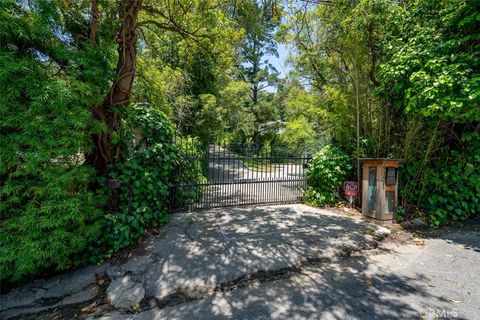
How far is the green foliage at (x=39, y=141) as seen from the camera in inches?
91.2

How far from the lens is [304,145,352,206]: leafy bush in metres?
5.70

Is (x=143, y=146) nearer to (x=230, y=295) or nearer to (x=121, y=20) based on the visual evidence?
(x=121, y=20)

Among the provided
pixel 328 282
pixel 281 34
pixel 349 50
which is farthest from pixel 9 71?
pixel 281 34

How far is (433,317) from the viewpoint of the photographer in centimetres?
222

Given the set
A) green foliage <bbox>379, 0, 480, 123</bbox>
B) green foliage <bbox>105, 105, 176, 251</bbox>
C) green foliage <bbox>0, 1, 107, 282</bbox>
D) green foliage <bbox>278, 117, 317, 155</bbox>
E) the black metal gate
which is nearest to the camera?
green foliage <bbox>0, 1, 107, 282</bbox>

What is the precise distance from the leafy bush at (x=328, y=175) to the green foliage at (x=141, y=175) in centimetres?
357

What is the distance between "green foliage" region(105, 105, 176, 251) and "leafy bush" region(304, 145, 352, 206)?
3.57 metres

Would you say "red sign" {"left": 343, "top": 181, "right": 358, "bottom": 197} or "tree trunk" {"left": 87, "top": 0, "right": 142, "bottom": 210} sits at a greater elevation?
"tree trunk" {"left": 87, "top": 0, "right": 142, "bottom": 210}

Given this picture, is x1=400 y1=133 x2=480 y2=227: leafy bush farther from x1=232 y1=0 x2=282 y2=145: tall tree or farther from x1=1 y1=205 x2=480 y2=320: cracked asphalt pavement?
x1=232 y1=0 x2=282 y2=145: tall tree

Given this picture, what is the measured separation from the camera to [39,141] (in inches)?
94.7

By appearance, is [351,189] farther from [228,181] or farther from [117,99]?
[117,99]

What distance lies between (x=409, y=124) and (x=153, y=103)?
18.0 feet

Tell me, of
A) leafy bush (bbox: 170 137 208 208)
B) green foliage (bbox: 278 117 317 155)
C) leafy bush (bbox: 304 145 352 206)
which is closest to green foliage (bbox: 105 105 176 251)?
leafy bush (bbox: 170 137 208 208)

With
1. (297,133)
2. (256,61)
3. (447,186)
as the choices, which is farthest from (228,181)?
(256,61)
